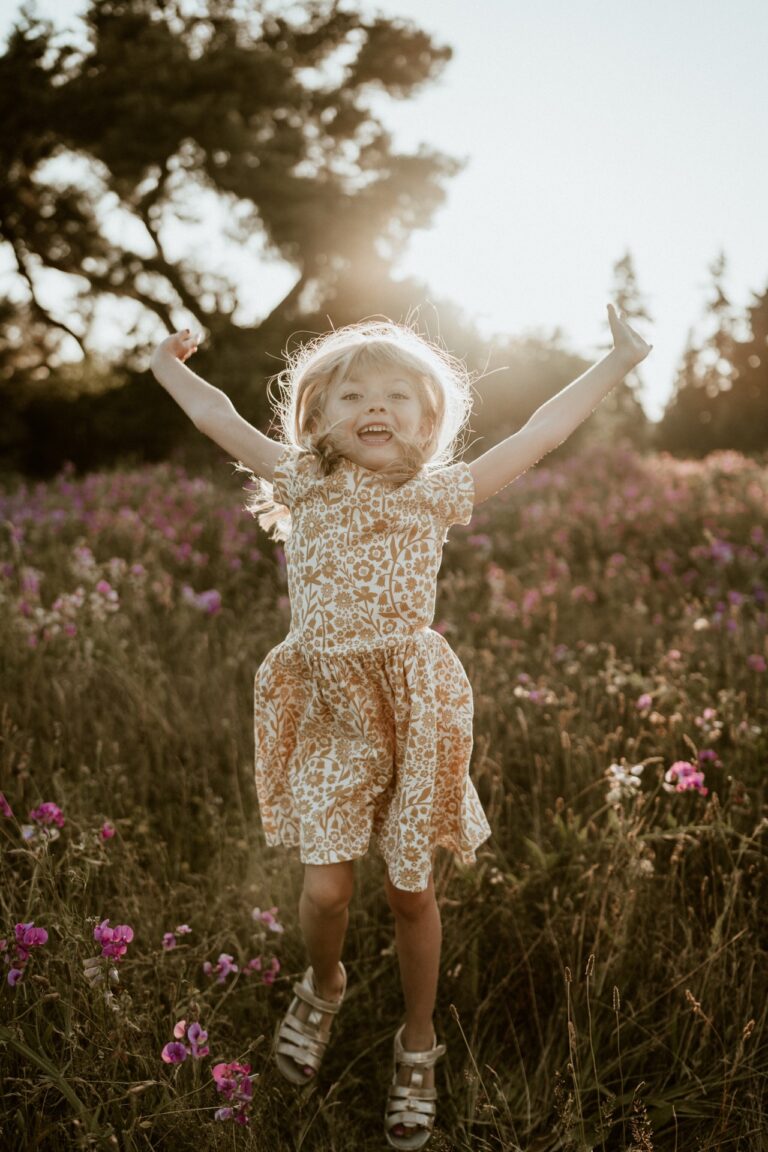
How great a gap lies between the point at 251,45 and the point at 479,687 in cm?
1772

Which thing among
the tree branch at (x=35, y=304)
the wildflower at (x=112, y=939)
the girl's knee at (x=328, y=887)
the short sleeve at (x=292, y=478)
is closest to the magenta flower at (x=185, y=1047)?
the wildflower at (x=112, y=939)

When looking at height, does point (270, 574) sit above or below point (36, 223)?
below

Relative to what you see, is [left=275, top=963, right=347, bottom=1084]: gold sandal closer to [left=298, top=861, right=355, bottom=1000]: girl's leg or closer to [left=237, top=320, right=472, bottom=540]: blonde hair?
[left=298, top=861, right=355, bottom=1000]: girl's leg

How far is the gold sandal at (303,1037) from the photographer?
206 centimetres

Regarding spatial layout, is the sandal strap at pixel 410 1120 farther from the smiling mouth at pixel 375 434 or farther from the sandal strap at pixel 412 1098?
the smiling mouth at pixel 375 434

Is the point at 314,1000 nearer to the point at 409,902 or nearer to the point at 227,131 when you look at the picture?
the point at 409,902

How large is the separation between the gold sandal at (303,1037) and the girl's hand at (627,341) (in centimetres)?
182

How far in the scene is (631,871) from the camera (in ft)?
7.41

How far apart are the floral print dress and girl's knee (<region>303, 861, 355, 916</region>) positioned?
0.05 meters

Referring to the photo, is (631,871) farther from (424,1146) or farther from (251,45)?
(251,45)

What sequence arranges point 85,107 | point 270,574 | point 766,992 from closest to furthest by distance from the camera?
point 766,992
point 270,574
point 85,107

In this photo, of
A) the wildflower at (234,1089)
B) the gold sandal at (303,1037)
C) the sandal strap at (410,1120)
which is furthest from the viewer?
the gold sandal at (303,1037)

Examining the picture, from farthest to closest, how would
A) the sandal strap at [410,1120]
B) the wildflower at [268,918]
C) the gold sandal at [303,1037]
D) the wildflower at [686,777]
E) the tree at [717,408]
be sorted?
the tree at [717,408] → the wildflower at [686,777] → the wildflower at [268,918] → the gold sandal at [303,1037] → the sandal strap at [410,1120]

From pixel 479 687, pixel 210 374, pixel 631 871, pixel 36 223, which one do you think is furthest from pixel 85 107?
pixel 631 871
